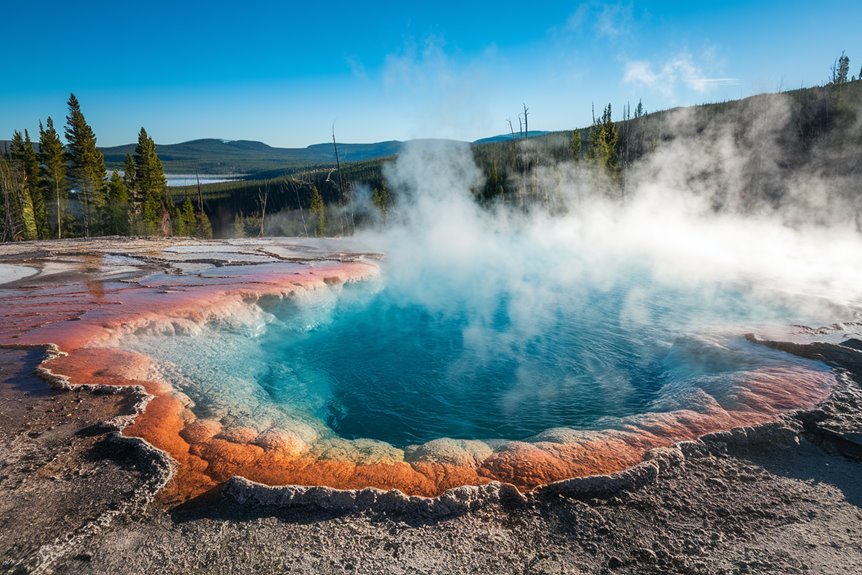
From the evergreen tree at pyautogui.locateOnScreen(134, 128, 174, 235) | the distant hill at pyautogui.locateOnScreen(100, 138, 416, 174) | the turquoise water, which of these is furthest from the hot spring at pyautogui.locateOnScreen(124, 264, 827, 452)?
the distant hill at pyautogui.locateOnScreen(100, 138, 416, 174)

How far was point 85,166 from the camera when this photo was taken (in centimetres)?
2681

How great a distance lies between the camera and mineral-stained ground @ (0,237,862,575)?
2.21m

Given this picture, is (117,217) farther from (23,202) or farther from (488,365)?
(488,365)

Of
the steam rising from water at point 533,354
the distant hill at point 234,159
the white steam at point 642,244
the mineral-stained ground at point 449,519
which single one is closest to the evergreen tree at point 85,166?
the white steam at point 642,244

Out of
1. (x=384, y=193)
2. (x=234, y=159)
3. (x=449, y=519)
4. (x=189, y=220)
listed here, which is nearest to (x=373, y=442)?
(x=449, y=519)

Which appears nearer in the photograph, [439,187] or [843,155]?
[843,155]

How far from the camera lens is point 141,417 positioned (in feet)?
11.3

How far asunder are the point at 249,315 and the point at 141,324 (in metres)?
1.52

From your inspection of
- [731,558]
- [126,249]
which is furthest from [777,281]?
[126,249]

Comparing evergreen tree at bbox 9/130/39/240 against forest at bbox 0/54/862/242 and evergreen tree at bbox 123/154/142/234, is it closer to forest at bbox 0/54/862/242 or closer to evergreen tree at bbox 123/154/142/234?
forest at bbox 0/54/862/242

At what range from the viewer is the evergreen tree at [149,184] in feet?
98.9

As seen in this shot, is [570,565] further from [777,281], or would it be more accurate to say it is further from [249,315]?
[777,281]

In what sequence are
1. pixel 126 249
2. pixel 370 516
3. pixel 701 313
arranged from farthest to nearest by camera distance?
pixel 126 249 → pixel 701 313 → pixel 370 516

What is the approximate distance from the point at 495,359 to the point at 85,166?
31714 millimetres
